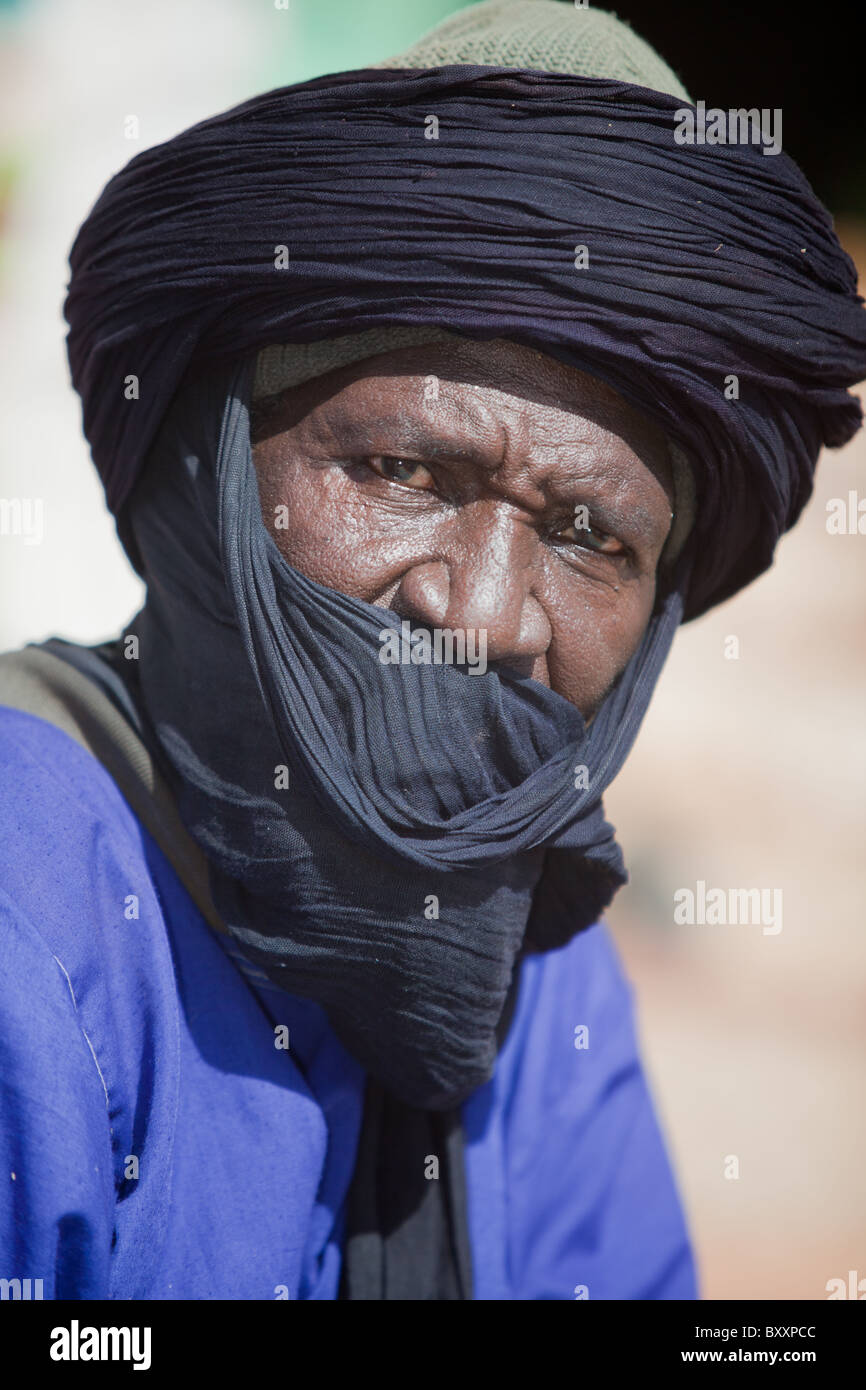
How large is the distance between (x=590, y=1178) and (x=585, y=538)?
1.32m

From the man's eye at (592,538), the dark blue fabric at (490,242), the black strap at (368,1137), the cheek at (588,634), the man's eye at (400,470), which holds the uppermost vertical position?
the dark blue fabric at (490,242)

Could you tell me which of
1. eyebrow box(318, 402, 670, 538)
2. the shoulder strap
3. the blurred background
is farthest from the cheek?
the blurred background

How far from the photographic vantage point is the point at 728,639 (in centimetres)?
479

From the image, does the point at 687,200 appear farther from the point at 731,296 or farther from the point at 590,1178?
the point at 590,1178

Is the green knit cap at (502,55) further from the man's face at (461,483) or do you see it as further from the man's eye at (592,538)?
the man's eye at (592,538)

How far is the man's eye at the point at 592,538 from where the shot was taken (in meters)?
1.80

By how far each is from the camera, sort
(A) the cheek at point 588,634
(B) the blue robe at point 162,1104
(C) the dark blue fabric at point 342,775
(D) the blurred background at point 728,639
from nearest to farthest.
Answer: (B) the blue robe at point 162,1104 → (C) the dark blue fabric at point 342,775 → (A) the cheek at point 588,634 → (D) the blurred background at point 728,639

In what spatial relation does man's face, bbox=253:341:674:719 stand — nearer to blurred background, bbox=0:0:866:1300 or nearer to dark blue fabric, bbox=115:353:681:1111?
dark blue fabric, bbox=115:353:681:1111

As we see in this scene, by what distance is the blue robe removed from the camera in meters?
1.48

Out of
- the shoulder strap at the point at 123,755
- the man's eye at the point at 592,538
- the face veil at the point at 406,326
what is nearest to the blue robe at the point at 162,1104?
the shoulder strap at the point at 123,755

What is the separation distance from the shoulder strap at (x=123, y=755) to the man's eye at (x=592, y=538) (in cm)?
70

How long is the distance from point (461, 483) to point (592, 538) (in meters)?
0.23

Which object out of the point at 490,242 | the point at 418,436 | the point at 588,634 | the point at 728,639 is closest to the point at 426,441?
the point at 418,436
